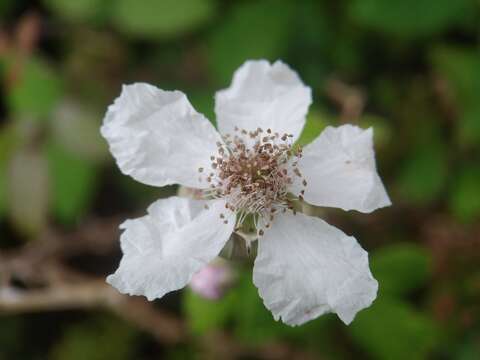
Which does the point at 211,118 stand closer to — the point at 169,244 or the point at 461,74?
the point at 169,244

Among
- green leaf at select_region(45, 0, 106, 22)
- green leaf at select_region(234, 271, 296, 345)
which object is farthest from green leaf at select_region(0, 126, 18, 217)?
green leaf at select_region(234, 271, 296, 345)

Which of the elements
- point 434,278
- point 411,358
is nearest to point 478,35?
point 434,278

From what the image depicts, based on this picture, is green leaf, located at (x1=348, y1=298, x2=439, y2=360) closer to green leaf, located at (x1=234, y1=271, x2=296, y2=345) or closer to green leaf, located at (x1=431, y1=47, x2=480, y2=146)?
green leaf, located at (x1=234, y1=271, x2=296, y2=345)

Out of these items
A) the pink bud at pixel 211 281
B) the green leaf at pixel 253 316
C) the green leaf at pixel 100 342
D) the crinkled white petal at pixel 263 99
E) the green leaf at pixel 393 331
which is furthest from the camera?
the green leaf at pixel 100 342

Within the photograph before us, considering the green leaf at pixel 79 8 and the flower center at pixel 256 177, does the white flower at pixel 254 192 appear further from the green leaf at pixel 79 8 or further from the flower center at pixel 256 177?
the green leaf at pixel 79 8

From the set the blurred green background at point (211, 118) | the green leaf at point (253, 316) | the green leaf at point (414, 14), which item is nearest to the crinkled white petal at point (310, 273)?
the green leaf at point (253, 316)

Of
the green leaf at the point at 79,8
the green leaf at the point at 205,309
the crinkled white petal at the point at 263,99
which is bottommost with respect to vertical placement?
the green leaf at the point at 205,309

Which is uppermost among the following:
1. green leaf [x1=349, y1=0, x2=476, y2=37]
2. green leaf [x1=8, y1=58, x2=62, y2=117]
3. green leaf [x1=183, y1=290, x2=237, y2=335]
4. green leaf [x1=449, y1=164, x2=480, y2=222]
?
green leaf [x1=349, y1=0, x2=476, y2=37]
